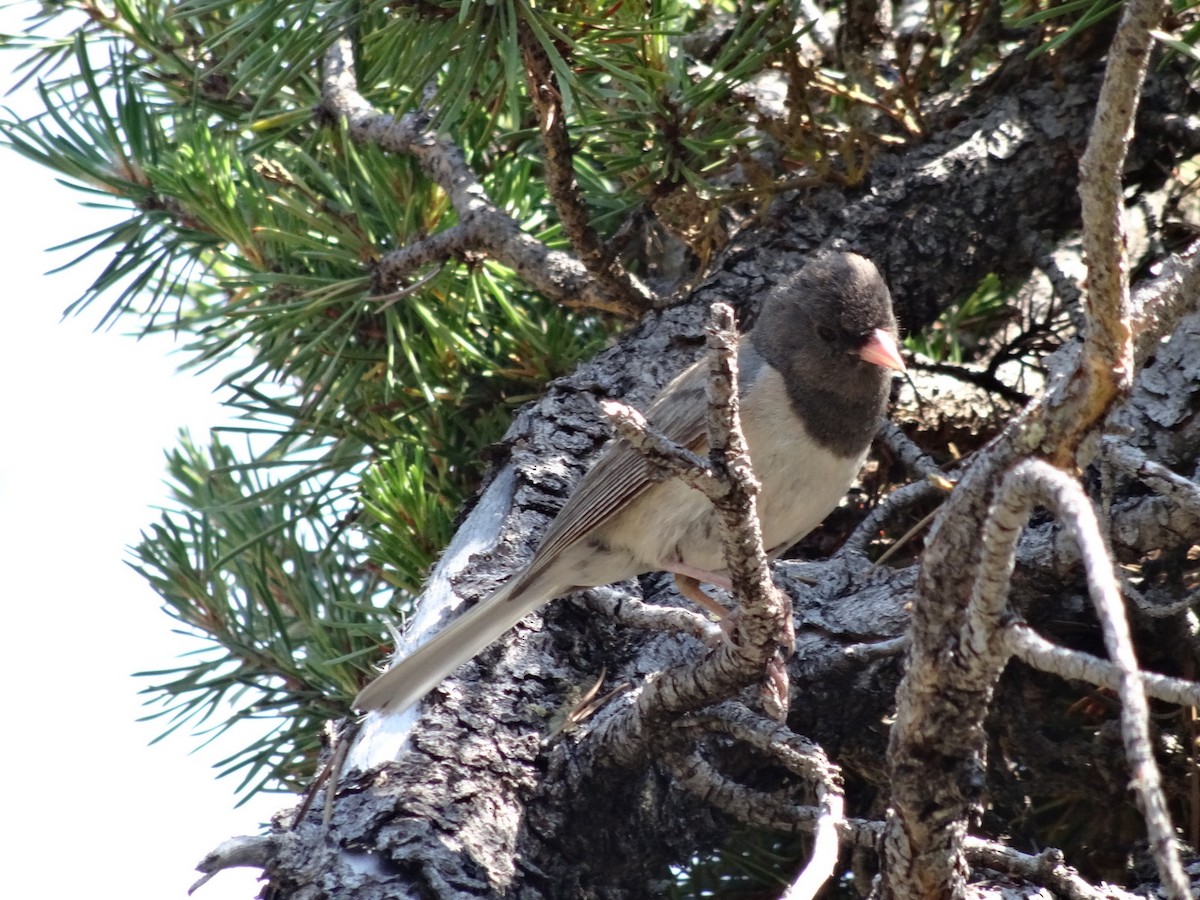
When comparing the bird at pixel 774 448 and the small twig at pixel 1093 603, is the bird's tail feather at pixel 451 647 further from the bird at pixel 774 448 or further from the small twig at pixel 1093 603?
the small twig at pixel 1093 603

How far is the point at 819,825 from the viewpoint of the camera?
1587mm

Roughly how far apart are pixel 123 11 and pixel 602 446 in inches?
59.2

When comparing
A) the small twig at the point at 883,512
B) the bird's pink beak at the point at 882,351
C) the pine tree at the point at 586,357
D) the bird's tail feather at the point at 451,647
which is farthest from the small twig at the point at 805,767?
the bird's pink beak at the point at 882,351

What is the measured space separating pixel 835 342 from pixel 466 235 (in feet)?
2.69

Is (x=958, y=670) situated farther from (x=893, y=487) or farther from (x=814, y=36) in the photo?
(x=814, y=36)

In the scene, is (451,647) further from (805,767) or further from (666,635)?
(805,767)

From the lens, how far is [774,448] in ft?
8.29

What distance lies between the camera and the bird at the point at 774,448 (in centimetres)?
239

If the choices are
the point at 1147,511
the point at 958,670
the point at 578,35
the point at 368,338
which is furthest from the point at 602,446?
the point at 958,670

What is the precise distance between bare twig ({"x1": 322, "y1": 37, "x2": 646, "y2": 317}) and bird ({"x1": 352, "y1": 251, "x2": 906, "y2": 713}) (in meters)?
0.29

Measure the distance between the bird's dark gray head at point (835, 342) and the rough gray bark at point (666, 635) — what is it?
137 mm

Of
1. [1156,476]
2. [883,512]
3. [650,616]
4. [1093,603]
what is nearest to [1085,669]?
[1093,603]

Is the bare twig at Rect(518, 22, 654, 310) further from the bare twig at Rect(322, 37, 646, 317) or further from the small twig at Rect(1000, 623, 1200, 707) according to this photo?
the small twig at Rect(1000, 623, 1200, 707)

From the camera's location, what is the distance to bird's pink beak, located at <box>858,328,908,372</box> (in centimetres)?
251
